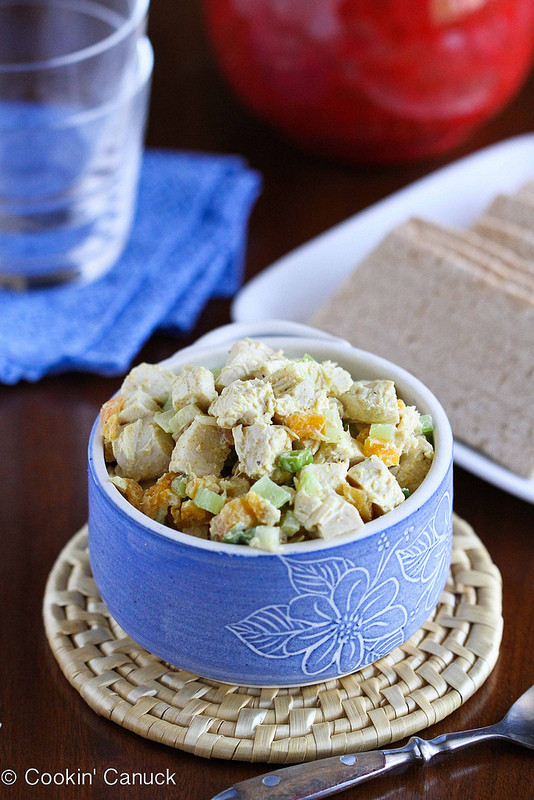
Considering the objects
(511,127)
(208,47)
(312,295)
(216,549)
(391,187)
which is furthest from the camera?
(208,47)

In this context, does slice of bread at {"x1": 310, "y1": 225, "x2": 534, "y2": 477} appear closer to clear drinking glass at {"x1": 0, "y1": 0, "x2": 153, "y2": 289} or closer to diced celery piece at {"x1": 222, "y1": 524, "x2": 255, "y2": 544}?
clear drinking glass at {"x1": 0, "y1": 0, "x2": 153, "y2": 289}

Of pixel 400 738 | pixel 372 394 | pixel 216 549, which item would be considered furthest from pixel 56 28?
pixel 400 738

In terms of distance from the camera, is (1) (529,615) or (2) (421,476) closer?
(2) (421,476)

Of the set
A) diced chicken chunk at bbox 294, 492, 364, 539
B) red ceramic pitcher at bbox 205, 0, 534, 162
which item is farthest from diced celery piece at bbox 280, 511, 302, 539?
red ceramic pitcher at bbox 205, 0, 534, 162

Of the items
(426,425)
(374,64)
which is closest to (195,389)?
(426,425)

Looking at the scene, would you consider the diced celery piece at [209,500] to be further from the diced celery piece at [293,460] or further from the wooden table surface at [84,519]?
the wooden table surface at [84,519]

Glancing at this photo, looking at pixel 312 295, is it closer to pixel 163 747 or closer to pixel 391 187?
pixel 391 187
